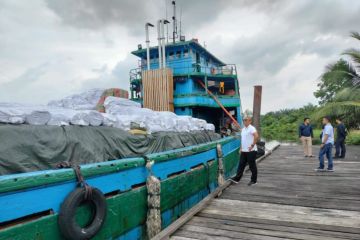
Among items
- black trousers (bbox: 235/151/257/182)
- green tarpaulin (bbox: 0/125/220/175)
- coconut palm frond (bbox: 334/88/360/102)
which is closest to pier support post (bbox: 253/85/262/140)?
coconut palm frond (bbox: 334/88/360/102)

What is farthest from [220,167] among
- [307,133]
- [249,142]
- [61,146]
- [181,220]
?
[61,146]

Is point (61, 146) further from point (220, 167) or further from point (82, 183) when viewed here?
point (220, 167)

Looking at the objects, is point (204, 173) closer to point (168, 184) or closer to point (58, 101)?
point (168, 184)

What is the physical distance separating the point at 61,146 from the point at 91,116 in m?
0.95

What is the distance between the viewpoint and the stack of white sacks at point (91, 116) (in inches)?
146

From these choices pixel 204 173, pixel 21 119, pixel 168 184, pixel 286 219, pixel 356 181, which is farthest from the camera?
pixel 204 173

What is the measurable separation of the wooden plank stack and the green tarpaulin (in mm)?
9391

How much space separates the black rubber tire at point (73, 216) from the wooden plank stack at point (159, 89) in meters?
11.5

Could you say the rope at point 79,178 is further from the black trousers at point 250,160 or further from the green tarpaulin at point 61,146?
the black trousers at point 250,160

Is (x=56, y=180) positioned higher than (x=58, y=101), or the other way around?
(x=58, y=101)

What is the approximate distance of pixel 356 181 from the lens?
7.20 metres

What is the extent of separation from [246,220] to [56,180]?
9.43 ft

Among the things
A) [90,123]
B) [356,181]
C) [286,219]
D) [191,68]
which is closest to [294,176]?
[356,181]

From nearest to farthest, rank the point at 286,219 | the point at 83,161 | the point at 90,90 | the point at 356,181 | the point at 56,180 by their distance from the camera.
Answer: the point at 56,180 → the point at 83,161 → the point at 286,219 → the point at 356,181 → the point at 90,90
